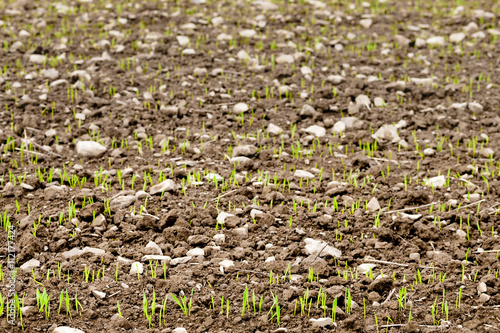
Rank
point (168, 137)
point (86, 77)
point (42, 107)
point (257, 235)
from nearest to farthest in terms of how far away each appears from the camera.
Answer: point (257, 235) < point (168, 137) < point (42, 107) < point (86, 77)

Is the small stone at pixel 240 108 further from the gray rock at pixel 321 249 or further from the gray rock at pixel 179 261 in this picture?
the gray rock at pixel 179 261

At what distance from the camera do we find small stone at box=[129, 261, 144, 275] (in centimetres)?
296

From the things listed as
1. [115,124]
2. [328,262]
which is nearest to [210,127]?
[115,124]

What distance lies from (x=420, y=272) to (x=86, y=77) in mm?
3858

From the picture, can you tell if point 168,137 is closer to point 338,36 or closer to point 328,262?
point 328,262

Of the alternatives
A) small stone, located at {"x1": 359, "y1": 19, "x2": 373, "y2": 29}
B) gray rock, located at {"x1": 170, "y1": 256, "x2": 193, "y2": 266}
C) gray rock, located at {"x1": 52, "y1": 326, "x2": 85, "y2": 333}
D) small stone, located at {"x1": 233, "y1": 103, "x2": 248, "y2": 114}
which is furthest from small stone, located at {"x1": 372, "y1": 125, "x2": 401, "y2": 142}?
gray rock, located at {"x1": 52, "y1": 326, "x2": 85, "y2": 333}

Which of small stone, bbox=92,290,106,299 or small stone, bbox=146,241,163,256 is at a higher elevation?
small stone, bbox=92,290,106,299

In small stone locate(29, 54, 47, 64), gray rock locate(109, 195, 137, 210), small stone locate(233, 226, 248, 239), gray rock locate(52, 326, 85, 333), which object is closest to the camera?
gray rock locate(52, 326, 85, 333)

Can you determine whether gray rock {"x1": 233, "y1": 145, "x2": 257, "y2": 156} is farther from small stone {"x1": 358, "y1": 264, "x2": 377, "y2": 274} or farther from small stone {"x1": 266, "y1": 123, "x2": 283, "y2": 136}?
small stone {"x1": 358, "y1": 264, "x2": 377, "y2": 274}

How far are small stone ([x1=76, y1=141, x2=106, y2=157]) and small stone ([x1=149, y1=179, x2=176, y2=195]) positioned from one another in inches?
30.1

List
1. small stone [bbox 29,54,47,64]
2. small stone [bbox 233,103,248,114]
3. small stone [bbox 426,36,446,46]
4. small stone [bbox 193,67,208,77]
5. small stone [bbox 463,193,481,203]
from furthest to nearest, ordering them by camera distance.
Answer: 1. small stone [bbox 426,36,446,46]
2. small stone [bbox 29,54,47,64]
3. small stone [bbox 193,67,208,77]
4. small stone [bbox 233,103,248,114]
5. small stone [bbox 463,193,481,203]

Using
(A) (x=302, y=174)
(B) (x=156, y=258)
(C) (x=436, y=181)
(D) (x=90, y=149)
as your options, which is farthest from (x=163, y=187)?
(C) (x=436, y=181)

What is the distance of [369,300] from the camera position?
9.26 ft

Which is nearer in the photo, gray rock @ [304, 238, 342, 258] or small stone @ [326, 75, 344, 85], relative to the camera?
gray rock @ [304, 238, 342, 258]
